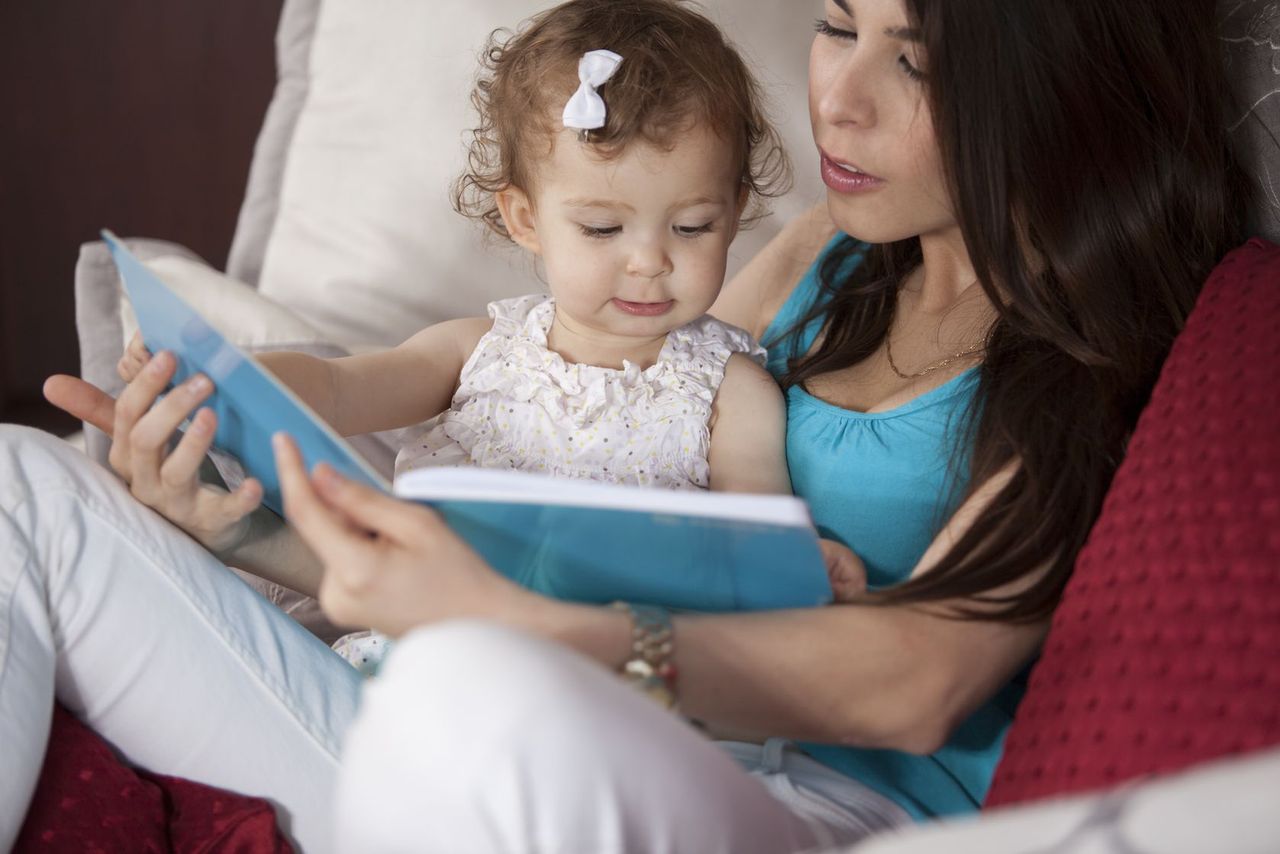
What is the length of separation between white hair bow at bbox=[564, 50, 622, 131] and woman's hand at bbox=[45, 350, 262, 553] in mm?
401

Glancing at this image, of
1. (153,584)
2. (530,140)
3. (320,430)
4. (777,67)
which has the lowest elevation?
(153,584)

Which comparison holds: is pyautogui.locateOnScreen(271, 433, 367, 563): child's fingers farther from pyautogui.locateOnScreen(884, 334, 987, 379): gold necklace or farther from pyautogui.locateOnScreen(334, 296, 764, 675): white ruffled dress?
pyautogui.locateOnScreen(884, 334, 987, 379): gold necklace

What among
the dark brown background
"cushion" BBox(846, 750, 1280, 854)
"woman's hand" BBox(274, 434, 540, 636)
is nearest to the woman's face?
"woman's hand" BBox(274, 434, 540, 636)

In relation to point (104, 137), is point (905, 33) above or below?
above

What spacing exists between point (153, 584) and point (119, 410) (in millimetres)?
148

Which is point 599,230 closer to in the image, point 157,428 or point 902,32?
point 902,32

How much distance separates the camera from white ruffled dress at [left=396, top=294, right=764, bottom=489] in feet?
4.10

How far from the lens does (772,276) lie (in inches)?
60.7

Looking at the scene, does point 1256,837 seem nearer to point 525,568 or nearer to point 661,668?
point 661,668

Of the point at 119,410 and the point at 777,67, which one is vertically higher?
the point at 777,67

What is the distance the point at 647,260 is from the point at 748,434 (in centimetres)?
20

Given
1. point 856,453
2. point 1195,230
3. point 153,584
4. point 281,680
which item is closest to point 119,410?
point 153,584

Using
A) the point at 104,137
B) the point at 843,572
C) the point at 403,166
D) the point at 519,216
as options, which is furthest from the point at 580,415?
the point at 104,137

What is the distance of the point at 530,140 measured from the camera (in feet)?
4.08
